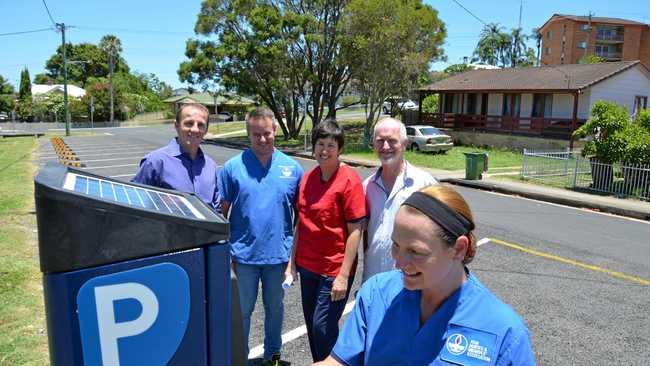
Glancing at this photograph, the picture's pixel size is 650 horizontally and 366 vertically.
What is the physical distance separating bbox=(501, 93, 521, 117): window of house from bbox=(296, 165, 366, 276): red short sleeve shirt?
94.2 ft

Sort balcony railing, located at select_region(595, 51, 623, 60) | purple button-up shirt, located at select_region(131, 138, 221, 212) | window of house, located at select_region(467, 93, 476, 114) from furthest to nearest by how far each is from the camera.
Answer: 1. balcony railing, located at select_region(595, 51, 623, 60)
2. window of house, located at select_region(467, 93, 476, 114)
3. purple button-up shirt, located at select_region(131, 138, 221, 212)

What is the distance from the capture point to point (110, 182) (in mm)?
1605

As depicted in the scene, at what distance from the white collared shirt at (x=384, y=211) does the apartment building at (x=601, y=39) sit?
7082 cm

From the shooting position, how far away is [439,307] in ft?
5.36

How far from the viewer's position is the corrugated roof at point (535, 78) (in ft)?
85.4

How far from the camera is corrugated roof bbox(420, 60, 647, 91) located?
85.4ft

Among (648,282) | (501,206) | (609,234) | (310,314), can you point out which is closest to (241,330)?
(310,314)

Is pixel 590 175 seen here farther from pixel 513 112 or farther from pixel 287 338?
pixel 513 112

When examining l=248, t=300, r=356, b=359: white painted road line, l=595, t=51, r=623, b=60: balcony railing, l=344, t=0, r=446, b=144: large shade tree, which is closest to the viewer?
l=248, t=300, r=356, b=359: white painted road line

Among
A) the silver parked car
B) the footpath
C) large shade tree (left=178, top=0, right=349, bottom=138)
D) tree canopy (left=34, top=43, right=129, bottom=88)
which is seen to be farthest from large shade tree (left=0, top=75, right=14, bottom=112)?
the footpath

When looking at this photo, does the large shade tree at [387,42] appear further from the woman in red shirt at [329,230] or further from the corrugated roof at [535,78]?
the woman in red shirt at [329,230]

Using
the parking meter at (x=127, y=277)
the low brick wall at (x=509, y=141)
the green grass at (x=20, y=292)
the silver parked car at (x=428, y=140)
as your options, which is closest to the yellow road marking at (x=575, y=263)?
the green grass at (x=20, y=292)

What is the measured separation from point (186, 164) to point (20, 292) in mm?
2671

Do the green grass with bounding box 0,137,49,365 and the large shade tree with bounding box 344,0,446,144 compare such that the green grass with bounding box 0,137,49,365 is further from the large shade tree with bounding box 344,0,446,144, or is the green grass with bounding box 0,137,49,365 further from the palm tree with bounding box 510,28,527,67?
the palm tree with bounding box 510,28,527,67
